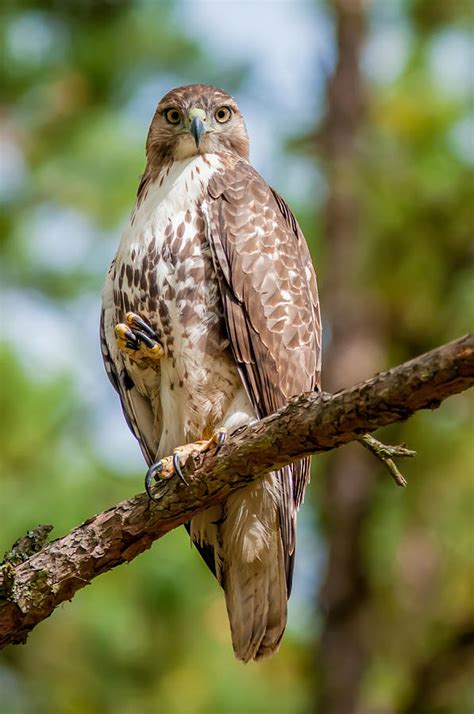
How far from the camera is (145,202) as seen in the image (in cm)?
544

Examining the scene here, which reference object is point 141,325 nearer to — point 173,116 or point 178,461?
point 178,461

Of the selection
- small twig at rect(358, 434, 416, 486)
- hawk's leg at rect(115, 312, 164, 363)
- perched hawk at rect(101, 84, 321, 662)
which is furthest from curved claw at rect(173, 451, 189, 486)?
small twig at rect(358, 434, 416, 486)

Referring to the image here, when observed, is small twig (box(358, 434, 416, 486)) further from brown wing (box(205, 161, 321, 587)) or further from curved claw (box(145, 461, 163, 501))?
brown wing (box(205, 161, 321, 587))

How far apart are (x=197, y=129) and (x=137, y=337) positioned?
1.14 m

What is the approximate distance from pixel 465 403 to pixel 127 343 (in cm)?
504

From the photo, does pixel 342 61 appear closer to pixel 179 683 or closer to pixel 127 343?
pixel 179 683

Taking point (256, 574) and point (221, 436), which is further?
point (256, 574)

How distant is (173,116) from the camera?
5.92m

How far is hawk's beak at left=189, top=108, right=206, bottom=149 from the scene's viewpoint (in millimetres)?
5625

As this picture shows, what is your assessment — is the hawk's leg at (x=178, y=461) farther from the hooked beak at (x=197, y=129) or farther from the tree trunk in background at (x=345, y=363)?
the tree trunk in background at (x=345, y=363)

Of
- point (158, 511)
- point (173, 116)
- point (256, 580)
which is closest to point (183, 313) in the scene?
point (158, 511)

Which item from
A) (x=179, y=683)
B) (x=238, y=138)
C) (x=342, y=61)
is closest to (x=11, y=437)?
(x=179, y=683)

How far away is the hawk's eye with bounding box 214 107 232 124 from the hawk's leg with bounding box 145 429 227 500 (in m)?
1.80

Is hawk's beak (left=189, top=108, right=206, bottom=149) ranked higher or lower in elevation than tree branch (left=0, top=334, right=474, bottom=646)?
higher
